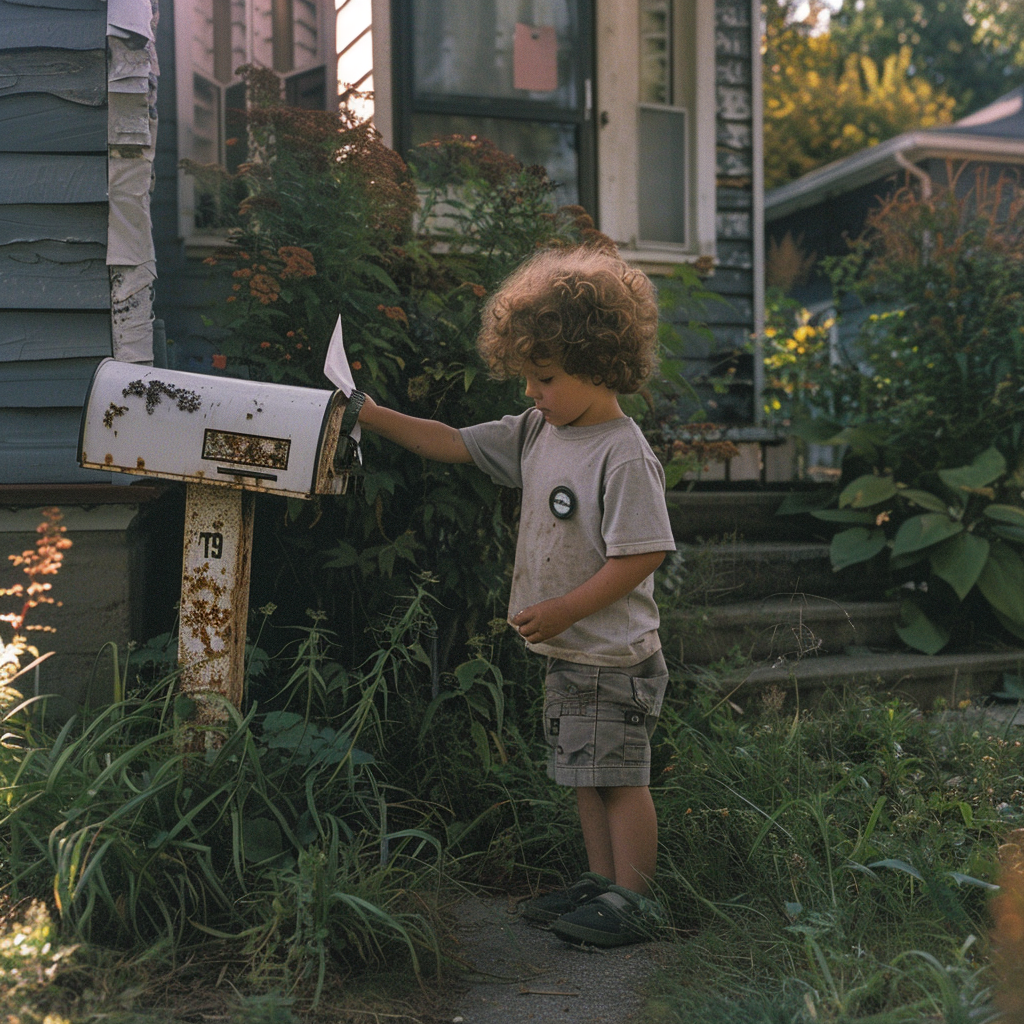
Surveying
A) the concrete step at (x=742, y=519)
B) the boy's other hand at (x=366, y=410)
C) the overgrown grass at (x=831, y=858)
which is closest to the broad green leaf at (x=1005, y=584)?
the concrete step at (x=742, y=519)

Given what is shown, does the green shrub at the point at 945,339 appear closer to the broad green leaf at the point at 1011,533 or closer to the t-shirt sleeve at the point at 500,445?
the broad green leaf at the point at 1011,533

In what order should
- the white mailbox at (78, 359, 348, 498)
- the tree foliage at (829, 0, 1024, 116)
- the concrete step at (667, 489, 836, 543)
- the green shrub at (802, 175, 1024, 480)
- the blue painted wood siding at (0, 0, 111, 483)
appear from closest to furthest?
the white mailbox at (78, 359, 348, 498) → the blue painted wood siding at (0, 0, 111, 483) → the green shrub at (802, 175, 1024, 480) → the concrete step at (667, 489, 836, 543) → the tree foliage at (829, 0, 1024, 116)

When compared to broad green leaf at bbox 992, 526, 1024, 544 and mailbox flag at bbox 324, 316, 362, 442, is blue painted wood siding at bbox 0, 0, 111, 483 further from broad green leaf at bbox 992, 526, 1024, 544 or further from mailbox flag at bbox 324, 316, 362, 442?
broad green leaf at bbox 992, 526, 1024, 544

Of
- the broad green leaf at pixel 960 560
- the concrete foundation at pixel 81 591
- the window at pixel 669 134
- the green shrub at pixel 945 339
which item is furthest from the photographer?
the window at pixel 669 134

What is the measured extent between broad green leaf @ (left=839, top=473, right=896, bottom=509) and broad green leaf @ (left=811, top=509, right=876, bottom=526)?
45mm

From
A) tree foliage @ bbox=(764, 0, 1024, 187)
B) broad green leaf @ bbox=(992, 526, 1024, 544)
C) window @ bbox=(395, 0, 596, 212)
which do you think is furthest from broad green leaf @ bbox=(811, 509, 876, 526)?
tree foliage @ bbox=(764, 0, 1024, 187)

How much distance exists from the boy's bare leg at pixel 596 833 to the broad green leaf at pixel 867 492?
2.47 meters

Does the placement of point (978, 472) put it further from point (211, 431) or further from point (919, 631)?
point (211, 431)

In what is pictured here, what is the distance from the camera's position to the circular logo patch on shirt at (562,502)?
2215 mm

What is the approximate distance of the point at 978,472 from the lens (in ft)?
13.2

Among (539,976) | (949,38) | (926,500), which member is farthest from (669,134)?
(949,38)

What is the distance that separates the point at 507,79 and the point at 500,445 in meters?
3.60

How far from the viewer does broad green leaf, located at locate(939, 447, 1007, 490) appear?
4.00 meters

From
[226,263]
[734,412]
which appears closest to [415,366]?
[226,263]
